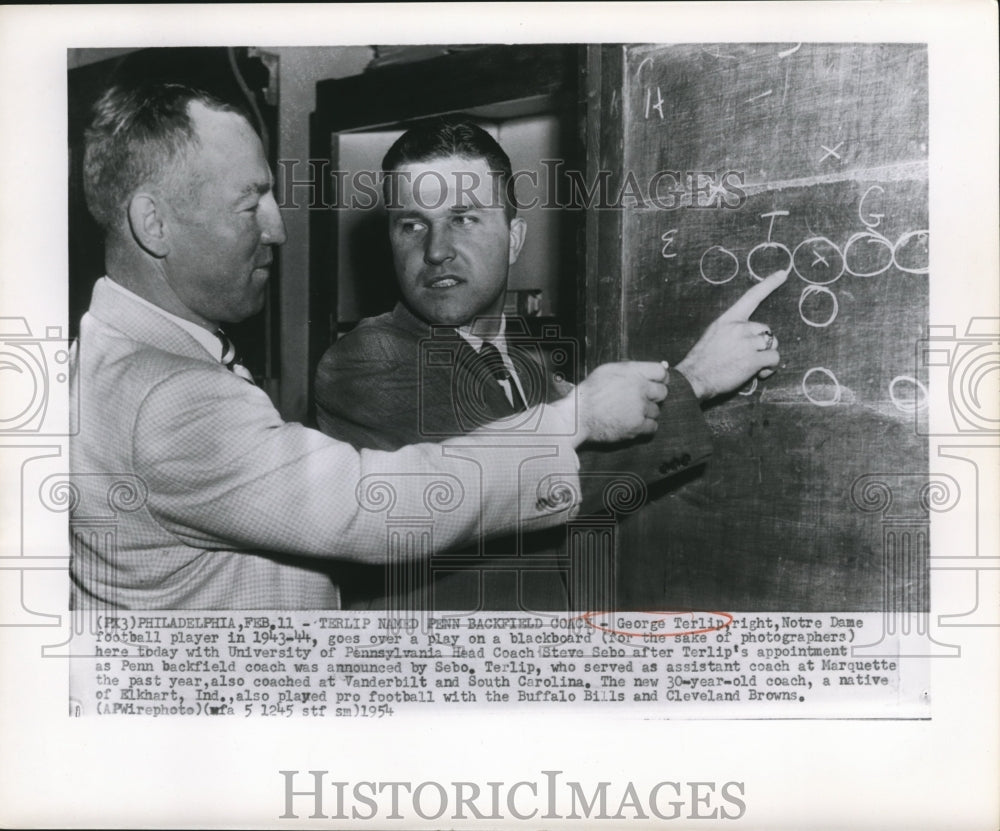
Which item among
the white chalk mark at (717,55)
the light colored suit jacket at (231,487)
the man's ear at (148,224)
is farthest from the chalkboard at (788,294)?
the man's ear at (148,224)

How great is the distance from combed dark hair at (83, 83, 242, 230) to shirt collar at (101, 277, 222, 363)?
0.42ft

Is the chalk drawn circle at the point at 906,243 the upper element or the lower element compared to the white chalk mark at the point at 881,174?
lower

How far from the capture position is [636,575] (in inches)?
76.2

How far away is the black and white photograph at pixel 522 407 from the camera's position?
190 cm

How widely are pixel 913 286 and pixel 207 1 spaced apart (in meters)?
1.42

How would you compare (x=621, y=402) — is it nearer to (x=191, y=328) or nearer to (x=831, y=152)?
(x=831, y=152)

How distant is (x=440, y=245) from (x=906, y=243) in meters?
0.87

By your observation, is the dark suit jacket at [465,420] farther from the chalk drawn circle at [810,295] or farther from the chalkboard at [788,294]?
the chalk drawn circle at [810,295]

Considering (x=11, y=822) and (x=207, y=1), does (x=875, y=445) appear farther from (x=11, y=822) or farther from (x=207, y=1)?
(x=11, y=822)

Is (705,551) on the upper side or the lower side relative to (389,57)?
lower

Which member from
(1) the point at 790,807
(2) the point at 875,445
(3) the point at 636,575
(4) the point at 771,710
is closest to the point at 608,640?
(3) the point at 636,575

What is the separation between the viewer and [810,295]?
192 centimetres

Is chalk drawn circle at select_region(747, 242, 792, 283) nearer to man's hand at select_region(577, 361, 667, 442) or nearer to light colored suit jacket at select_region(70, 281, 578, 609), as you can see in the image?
man's hand at select_region(577, 361, 667, 442)

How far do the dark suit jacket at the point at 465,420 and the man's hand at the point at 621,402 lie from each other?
0.07 ft
